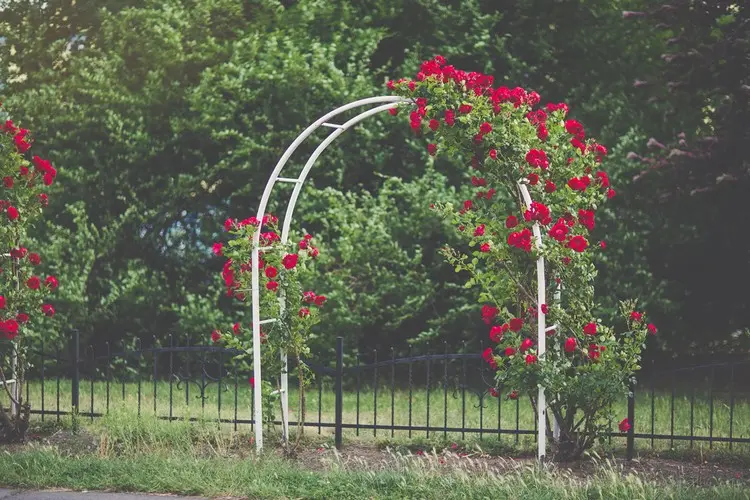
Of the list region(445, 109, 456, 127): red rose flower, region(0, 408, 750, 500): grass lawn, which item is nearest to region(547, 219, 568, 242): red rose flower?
region(445, 109, 456, 127): red rose flower

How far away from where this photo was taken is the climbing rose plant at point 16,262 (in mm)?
9039

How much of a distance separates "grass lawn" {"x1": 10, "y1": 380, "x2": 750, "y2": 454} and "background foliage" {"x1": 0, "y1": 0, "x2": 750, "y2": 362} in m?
0.98

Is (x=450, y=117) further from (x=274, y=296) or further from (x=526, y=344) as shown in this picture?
(x=274, y=296)

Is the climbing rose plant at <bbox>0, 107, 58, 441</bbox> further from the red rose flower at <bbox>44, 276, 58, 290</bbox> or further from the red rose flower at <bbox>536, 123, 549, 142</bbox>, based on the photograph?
the red rose flower at <bbox>536, 123, 549, 142</bbox>

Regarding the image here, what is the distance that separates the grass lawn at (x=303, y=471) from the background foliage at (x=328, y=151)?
4.39 m

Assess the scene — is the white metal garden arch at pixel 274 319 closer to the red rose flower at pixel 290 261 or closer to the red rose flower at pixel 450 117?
the red rose flower at pixel 290 261

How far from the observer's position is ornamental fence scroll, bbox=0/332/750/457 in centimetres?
890

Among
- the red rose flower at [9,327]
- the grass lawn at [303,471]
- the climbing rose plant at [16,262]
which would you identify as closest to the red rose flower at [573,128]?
the grass lawn at [303,471]

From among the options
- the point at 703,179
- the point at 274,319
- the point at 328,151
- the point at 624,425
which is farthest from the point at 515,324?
the point at 328,151

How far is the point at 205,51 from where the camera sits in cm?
1443

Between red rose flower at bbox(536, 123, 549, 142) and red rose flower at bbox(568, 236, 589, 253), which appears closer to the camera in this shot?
red rose flower at bbox(568, 236, 589, 253)

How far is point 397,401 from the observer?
38.8 feet

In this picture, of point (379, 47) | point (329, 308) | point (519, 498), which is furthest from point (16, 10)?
point (519, 498)

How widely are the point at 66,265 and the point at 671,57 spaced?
27.9 feet
